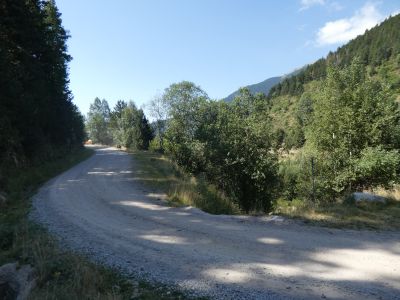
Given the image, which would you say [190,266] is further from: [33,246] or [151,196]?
[151,196]

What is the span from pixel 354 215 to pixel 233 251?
4.34m

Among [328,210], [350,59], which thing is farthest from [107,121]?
[328,210]

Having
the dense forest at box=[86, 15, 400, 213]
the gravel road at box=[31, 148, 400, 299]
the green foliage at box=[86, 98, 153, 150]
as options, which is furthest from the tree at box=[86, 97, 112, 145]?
the gravel road at box=[31, 148, 400, 299]

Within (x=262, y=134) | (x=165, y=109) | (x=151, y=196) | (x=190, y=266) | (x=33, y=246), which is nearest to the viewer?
(x=190, y=266)

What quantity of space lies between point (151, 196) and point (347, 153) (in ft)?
34.4

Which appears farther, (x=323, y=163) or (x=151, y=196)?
(x=323, y=163)

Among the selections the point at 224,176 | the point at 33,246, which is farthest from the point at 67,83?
the point at 33,246

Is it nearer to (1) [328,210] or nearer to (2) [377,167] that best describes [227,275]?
(1) [328,210]

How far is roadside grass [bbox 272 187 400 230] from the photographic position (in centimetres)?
891

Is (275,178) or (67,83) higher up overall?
(67,83)

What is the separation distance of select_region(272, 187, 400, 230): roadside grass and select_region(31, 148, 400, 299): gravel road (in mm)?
609

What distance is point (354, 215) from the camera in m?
9.74

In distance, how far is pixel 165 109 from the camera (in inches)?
2621

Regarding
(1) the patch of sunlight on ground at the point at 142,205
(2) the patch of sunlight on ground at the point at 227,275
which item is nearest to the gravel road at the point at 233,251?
(2) the patch of sunlight on ground at the point at 227,275
